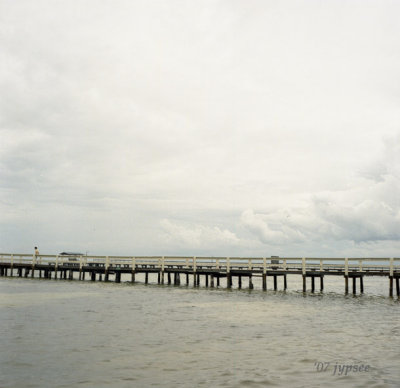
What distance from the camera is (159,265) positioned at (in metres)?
39.4

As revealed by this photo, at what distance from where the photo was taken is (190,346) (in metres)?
12.7

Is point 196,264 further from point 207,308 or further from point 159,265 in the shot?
point 207,308

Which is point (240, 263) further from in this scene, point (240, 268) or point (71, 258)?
point (71, 258)

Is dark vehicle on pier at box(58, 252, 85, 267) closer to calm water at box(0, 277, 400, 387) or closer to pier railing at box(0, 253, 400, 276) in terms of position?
pier railing at box(0, 253, 400, 276)

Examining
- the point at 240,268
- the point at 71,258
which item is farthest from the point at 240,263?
the point at 71,258

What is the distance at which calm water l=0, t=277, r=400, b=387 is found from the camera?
30.8 feet

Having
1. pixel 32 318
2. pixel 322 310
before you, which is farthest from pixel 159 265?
pixel 32 318

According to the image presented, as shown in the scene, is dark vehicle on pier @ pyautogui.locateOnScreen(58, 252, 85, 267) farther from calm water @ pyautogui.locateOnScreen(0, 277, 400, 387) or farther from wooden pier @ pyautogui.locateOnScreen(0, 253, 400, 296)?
calm water @ pyautogui.locateOnScreen(0, 277, 400, 387)

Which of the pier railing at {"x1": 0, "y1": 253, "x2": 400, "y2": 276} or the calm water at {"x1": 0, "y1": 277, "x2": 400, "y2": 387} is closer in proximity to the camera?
the calm water at {"x1": 0, "y1": 277, "x2": 400, "y2": 387}

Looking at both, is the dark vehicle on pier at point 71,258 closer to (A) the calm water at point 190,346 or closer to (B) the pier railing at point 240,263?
(B) the pier railing at point 240,263

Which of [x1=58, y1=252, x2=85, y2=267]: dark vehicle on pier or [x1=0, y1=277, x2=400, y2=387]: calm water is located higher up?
[x1=58, y1=252, x2=85, y2=267]: dark vehicle on pier

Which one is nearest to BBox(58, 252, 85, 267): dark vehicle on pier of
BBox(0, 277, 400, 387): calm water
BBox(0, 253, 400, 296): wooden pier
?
BBox(0, 253, 400, 296): wooden pier

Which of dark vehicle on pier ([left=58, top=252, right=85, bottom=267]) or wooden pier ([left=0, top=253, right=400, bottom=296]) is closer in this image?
wooden pier ([left=0, top=253, right=400, bottom=296])

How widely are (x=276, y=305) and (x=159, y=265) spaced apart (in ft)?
55.1
